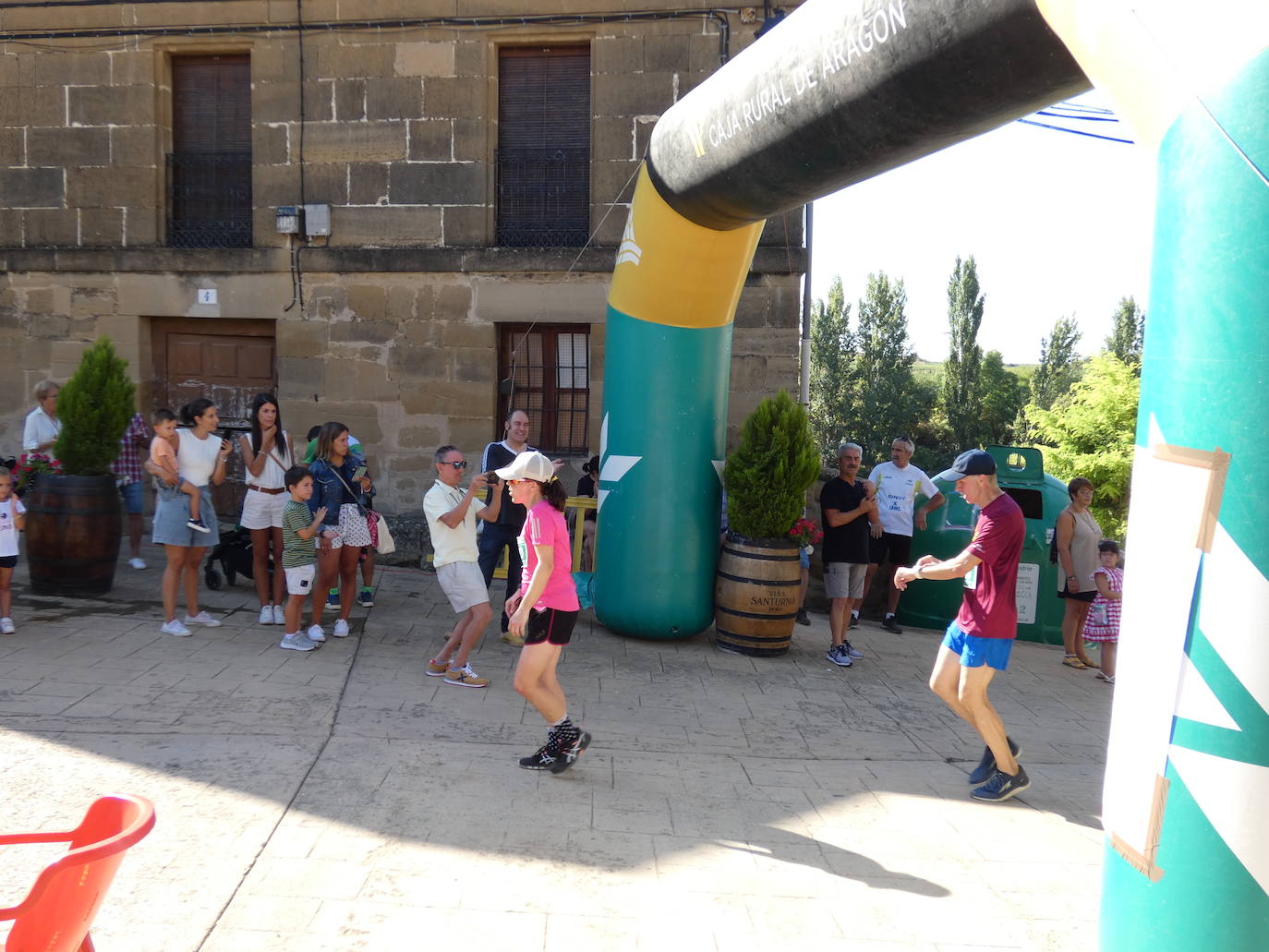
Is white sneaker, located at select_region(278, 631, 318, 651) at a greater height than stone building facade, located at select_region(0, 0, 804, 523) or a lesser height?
lesser

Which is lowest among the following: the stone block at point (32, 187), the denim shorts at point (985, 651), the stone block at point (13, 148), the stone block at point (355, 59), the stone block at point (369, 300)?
the denim shorts at point (985, 651)

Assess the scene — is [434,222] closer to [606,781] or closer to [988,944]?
[606,781]

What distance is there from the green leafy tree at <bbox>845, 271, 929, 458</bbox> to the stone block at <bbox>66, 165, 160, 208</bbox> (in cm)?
4374

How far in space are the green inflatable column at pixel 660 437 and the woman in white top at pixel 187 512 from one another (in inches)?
111

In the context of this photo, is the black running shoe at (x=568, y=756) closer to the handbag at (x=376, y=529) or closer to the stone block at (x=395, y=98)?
the handbag at (x=376, y=529)

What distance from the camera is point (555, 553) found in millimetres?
5141

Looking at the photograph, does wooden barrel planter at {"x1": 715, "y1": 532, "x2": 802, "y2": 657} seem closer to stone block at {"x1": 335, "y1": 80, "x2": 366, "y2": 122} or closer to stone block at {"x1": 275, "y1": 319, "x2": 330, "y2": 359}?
stone block at {"x1": 275, "y1": 319, "x2": 330, "y2": 359}

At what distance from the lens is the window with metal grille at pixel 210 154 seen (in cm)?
1171

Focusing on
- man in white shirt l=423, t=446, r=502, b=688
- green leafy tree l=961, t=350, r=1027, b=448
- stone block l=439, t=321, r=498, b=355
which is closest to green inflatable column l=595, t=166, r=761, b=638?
man in white shirt l=423, t=446, r=502, b=688

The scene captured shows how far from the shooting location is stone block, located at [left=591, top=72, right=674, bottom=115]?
425 inches

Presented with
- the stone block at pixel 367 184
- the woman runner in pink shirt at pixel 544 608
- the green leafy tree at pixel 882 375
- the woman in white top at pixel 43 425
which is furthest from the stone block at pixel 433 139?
the green leafy tree at pixel 882 375

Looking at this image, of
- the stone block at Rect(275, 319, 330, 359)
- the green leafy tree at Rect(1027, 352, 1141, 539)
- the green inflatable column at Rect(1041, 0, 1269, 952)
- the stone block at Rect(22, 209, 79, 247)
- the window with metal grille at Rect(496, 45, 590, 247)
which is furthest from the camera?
the green leafy tree at Rect(1027, 352, 1141, 539)

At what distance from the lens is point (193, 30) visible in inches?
447

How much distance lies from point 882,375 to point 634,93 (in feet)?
156
